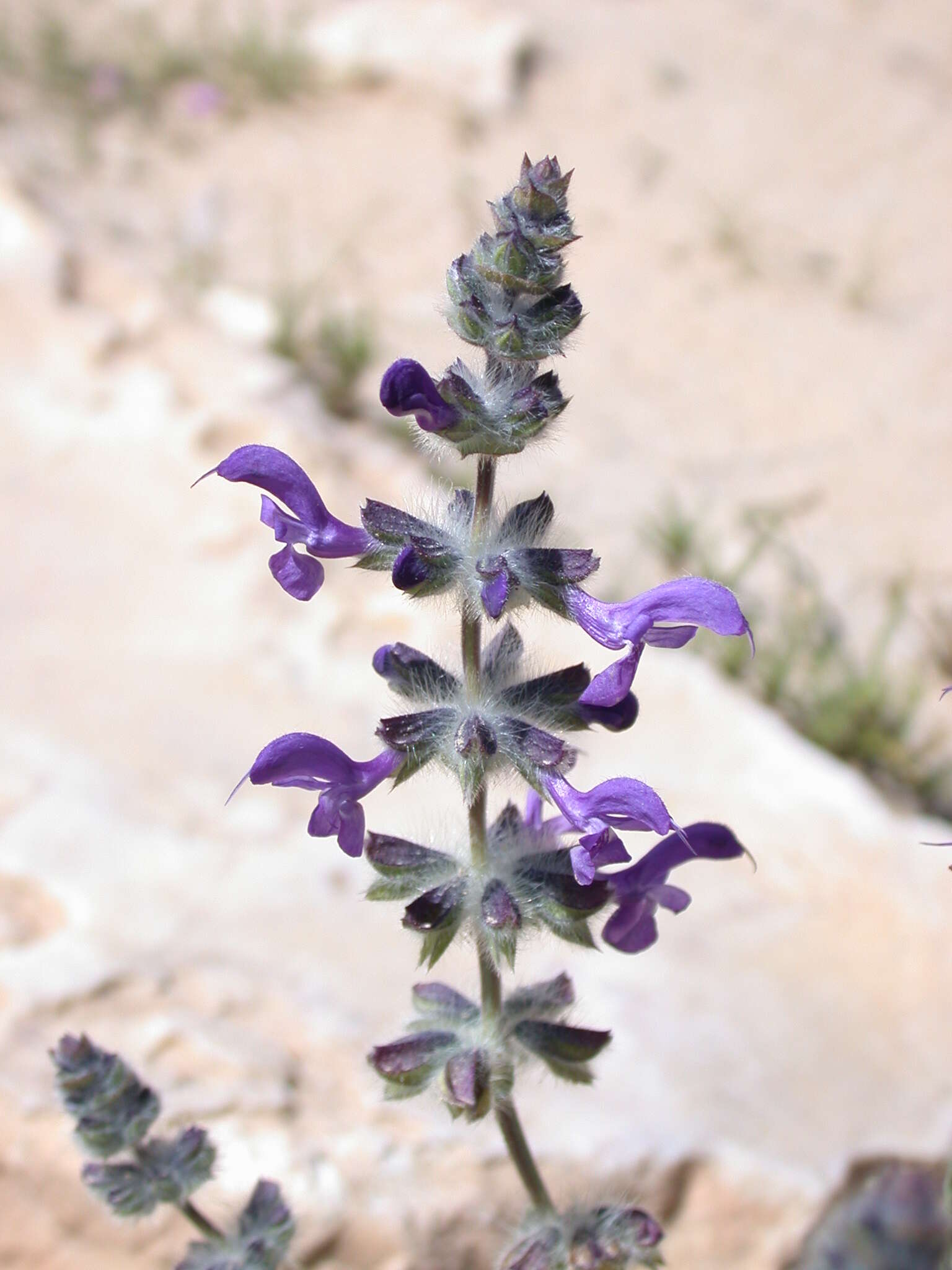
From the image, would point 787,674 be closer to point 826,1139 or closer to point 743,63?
point 826,1139

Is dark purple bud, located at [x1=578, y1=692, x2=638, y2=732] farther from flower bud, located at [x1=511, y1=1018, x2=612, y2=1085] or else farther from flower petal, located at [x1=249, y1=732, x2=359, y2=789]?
flower bud, located at [x1=511, y1=1018, x2=612, y2=1085]

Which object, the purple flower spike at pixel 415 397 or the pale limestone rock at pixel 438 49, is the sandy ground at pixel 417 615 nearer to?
the pale limestone rock at pixel 438 49

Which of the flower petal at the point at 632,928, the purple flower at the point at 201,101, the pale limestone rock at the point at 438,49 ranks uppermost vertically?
the pale limestone rock at the point at 438,49

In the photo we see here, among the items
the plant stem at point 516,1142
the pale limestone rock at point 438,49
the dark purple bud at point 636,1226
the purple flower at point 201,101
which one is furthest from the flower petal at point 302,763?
the purple flower at point 201,101

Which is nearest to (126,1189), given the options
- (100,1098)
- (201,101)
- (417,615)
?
(100,1098)

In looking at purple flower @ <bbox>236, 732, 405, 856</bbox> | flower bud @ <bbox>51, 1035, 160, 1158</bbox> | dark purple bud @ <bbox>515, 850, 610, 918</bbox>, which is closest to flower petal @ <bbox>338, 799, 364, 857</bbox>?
purple flower @ <bbox>236, 732, 405, 856</bbox>

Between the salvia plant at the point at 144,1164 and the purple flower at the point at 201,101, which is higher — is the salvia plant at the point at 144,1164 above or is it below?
below

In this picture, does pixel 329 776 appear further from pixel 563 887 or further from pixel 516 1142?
pixel 516 1142

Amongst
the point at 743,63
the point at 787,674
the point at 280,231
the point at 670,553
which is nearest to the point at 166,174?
the point at 280,231
